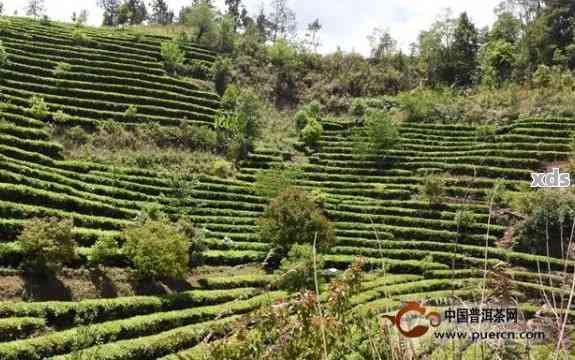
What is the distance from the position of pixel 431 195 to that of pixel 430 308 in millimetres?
28891

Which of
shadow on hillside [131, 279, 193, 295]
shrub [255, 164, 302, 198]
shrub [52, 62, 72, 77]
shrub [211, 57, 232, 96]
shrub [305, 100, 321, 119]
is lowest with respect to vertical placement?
shadow on hillside [131, 279, 193, 295]

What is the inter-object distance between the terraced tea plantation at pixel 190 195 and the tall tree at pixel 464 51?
1570 centimetres

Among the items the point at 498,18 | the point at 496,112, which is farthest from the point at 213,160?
the point at 498,18

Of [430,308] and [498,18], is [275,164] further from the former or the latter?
[498,18]

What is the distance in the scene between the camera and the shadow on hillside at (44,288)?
18156mm

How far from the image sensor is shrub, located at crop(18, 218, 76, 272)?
61.2 ft

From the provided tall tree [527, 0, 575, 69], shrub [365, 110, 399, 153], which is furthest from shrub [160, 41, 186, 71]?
tall tree [527, 0, 575, 69]

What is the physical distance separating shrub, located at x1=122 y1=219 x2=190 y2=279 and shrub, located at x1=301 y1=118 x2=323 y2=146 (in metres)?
20.9

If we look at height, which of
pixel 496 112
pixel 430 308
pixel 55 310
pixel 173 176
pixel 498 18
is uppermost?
pixel 498 18

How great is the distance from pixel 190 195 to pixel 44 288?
12334 mm

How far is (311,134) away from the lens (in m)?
41.0

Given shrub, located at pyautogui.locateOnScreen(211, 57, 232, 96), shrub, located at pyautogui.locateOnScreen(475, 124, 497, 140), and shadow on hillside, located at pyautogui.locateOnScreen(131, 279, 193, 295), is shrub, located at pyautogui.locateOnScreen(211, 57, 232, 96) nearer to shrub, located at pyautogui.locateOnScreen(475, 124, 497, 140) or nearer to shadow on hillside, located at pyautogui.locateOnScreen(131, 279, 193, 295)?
shrub, located at pyautogui.locateOnScreen(475, 124, 497, 140)

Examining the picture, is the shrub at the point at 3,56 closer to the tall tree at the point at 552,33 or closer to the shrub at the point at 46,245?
the shrub at the point at 46,245

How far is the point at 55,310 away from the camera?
1695 centimetres
